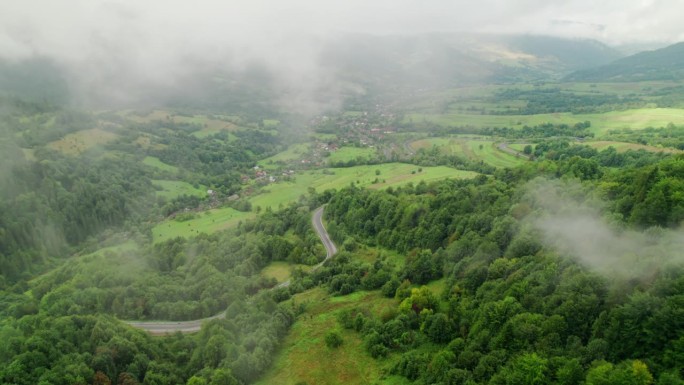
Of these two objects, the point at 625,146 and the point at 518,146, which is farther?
the point at 518,146

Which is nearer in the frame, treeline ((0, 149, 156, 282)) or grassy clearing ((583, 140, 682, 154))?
grassy clearing ((583, 140, 682, 154))

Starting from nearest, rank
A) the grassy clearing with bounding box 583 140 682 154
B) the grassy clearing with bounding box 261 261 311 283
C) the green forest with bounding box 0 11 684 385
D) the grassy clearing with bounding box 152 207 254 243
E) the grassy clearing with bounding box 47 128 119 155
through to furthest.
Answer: the green forest with bounding box 0 11 684 385
the grassy clearing with bounding box 261 261 311 283
the grassy clearing with bounding box 583 140 682 154
the grassy clearing with bounding box 152 207 254 243
the grassy clearing with bounding box 47 128 119 155

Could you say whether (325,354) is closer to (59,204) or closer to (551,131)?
(59,204)

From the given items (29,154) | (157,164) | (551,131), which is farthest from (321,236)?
(551,131)

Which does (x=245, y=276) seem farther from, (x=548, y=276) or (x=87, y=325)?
(x=548, y=276)

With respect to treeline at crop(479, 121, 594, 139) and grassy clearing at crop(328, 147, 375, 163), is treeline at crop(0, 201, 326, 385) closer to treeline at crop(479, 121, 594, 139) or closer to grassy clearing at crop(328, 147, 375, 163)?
grassy clearing at crop(328, 147, 375, 163)

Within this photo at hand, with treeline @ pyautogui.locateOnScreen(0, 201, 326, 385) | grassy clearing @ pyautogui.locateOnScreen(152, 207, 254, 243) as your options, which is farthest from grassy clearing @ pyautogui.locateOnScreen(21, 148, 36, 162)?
treeline @ pyautogui.locateOnScreen(0, 201, 326, 385)
